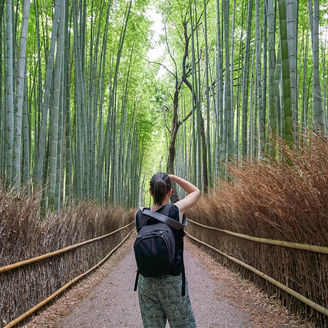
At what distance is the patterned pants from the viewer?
1586mm

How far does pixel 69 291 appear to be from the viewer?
14.0 ft

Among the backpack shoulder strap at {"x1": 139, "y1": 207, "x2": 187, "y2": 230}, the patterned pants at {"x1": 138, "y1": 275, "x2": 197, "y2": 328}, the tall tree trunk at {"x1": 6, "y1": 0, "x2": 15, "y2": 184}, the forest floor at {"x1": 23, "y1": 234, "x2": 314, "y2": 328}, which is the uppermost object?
the tall tree trunk at {"x1": 6, "y1": 0, "x2": 15, "y2": 184}

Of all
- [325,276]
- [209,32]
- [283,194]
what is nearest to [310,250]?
[325,276]

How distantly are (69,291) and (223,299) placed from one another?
65.7 inches

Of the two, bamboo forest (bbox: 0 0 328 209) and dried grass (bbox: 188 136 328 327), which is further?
bamboo forest (bbox: 0 0 328 209)

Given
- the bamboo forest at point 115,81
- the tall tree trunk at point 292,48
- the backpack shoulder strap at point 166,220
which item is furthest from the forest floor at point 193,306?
the tall tree trunk at point 292,48

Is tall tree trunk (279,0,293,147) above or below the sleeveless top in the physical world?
above

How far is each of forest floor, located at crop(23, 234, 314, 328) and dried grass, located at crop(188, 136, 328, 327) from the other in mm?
174

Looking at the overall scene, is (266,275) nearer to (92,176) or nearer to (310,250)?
(310,250)

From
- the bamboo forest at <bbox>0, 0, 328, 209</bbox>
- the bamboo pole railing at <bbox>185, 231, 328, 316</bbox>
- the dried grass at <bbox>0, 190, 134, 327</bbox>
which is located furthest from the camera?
the bamboo forest at <bbox>0, 0, 328, 209</bbox>

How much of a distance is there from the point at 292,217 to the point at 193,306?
1.32 m

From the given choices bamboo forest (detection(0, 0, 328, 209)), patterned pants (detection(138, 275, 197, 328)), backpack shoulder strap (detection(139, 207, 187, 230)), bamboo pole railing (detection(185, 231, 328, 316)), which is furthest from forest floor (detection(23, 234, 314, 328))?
backpack shoulder strap (detection(139, 207, 187, 230))

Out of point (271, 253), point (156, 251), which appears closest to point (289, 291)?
point (271, 253)

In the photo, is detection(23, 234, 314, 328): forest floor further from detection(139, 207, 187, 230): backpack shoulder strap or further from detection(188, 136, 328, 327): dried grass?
detection(139, 207, 187, 230): backpack shoulder strap
